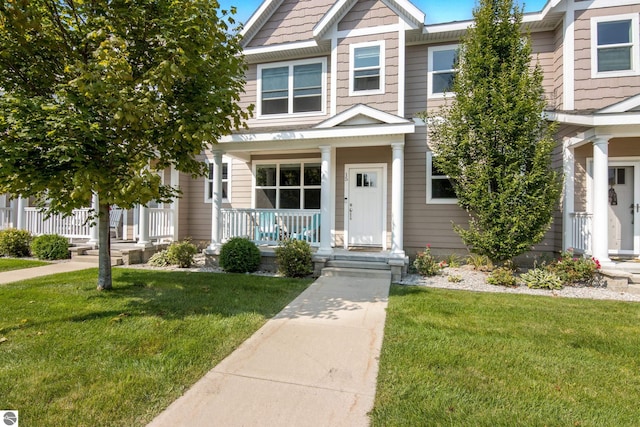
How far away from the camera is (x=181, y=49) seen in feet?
13.2

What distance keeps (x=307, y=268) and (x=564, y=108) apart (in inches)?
286

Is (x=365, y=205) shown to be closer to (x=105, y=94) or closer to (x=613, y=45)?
(x=105, y=94)

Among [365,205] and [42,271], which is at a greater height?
[365,205]

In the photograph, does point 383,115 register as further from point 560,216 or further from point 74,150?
point 74,150

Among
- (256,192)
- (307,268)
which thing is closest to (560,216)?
(307,268)

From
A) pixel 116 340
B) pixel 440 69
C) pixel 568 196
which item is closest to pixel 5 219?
pixel 116 340

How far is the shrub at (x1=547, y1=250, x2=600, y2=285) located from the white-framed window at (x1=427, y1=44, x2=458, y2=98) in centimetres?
498

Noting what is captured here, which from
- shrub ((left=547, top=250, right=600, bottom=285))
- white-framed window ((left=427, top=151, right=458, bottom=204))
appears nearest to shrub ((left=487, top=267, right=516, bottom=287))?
shrub ((left=547, top=250, right=600, bottom=285))

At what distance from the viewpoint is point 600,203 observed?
6.83 m

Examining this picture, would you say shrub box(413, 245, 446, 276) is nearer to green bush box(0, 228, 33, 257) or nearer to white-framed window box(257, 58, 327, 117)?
white-framed window box(257, 58, 327, 117)

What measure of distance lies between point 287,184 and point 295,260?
333 centimetres

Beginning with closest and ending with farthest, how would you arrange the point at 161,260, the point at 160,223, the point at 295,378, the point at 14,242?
the point at 295,378 → the point at 161,260 → the point at 14,242 → the point at 160,223

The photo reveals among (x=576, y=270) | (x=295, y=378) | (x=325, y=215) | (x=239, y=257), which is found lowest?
(x=295, y=378)

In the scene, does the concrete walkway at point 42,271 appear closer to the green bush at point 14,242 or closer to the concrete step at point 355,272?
the green bush at point 14,242
